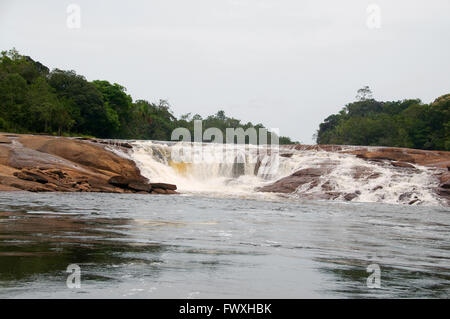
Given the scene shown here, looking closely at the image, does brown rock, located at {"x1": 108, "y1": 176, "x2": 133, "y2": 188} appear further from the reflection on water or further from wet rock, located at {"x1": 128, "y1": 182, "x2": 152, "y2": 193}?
the reflection on water

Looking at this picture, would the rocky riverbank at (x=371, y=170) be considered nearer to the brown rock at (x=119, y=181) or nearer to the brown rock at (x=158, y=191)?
the brown rock at (x=158, y=191)

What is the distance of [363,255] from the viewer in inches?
349

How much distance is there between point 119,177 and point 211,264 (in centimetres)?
2353

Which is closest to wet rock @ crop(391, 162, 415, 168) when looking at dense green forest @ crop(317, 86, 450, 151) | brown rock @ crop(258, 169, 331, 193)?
brown rock @ crop(258, 169, 331, 193)

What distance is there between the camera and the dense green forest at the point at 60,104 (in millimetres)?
53188

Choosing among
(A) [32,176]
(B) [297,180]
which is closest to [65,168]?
(A) [32,176]

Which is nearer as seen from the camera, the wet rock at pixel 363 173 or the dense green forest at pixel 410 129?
the wet rock at pixel 363 173

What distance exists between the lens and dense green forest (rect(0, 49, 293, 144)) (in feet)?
174

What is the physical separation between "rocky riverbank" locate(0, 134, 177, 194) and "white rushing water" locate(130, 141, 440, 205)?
2.84 m

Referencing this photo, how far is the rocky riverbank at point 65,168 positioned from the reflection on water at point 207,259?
549 inches

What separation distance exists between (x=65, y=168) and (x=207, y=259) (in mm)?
23079

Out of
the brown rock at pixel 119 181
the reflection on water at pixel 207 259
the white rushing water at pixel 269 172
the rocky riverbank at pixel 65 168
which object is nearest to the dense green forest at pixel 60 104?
the white rushing water at pixel 269 172

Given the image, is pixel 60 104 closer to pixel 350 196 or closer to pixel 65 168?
pixel 65 168
